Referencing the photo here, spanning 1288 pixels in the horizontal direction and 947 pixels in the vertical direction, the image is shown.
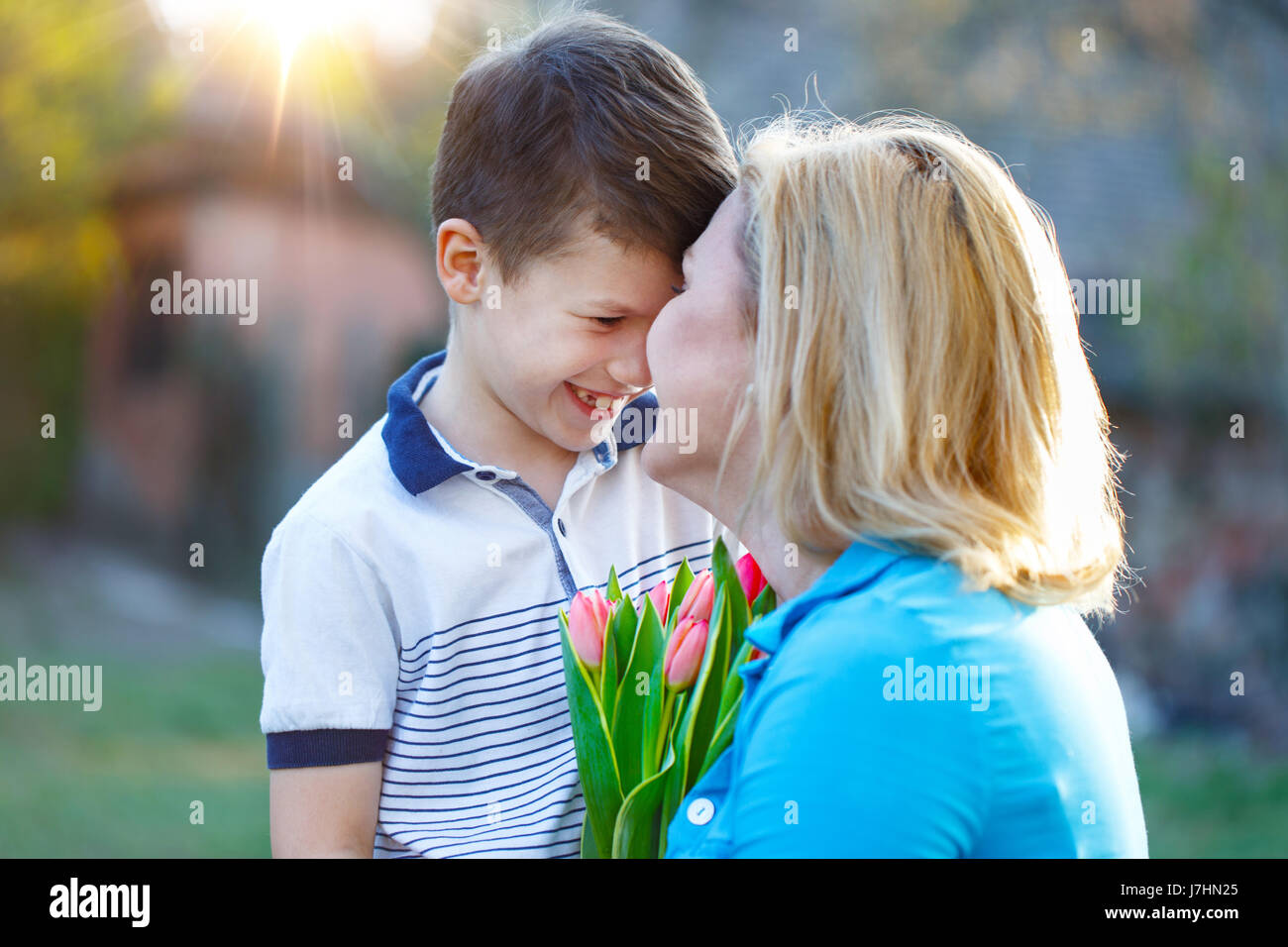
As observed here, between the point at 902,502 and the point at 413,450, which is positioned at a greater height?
the point at 413,450

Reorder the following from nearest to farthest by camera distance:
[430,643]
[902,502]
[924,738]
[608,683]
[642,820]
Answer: [924,738]
[902,502]
[642,820]
[608,683]
[430,643]

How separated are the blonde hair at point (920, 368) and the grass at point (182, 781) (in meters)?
3.72

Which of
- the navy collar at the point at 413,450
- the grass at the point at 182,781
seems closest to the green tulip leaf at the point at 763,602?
the navy collar at the point at 413,450

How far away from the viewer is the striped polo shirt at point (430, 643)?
1791 mm

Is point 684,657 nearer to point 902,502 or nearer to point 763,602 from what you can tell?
point 763,602

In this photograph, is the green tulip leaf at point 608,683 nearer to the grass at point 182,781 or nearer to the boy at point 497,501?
the boy at point 497,501

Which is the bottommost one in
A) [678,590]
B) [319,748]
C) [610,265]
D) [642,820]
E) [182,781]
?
[182,781]

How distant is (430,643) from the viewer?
187 cm

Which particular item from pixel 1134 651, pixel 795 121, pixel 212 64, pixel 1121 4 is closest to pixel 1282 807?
pixel 1134 651

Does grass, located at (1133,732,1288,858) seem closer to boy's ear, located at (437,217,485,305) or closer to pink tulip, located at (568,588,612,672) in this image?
pink tulip, located at (568,588,612,672)

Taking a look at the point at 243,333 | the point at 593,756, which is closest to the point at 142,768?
the point at 243,333

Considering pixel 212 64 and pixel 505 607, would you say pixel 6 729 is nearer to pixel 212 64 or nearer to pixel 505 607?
pixel 212 64

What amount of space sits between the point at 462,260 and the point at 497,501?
0.46 metres

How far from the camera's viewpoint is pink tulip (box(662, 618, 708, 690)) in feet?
5.53
